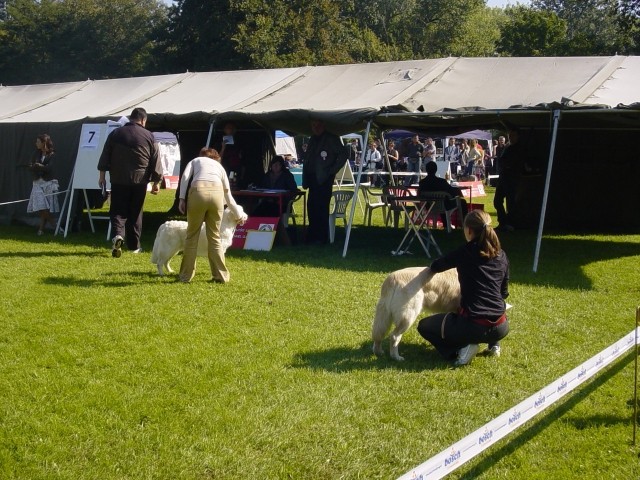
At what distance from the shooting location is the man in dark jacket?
1258cm

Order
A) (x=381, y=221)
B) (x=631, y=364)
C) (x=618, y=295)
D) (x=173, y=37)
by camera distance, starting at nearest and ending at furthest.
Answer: (x=631, y=364)
(x=618, y=295)
(x=381, y=221)
(x=173, y=37)

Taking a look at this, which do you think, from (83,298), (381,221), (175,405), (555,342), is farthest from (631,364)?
(381,221)

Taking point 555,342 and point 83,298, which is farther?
point 83,298

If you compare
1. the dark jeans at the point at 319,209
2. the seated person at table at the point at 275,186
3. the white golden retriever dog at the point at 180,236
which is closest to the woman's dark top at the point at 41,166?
the seated person at table at the point at 275,186

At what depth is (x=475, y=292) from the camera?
592 centimetres

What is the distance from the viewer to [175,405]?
519 cm

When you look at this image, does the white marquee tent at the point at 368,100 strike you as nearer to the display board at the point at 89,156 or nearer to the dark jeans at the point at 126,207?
the display board at the point at 89,156

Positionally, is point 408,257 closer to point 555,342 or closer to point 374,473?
point 555,342

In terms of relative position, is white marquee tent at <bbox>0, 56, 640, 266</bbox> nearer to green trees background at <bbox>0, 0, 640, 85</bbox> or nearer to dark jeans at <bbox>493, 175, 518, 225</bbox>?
dark jeans at <bbox>493, 175, 518, 225</bbox>

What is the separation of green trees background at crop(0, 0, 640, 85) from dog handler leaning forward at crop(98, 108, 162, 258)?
2877cm

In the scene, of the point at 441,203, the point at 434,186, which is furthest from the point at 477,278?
the point at 434,186

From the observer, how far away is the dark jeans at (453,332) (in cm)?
593

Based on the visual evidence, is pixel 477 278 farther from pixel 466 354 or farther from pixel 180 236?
pixel 180 236

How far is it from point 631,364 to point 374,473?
2754 mm
